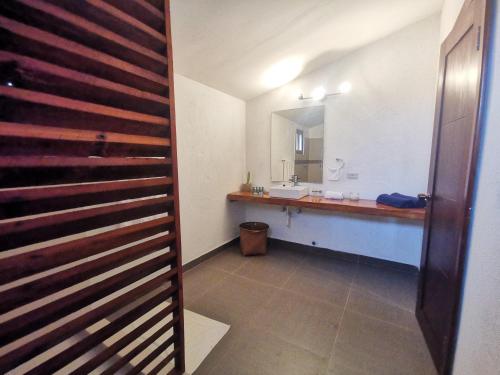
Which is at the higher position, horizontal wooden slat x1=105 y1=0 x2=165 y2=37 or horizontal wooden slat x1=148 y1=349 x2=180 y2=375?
horizontal wooden slat x1=105 y1=0 x2=165 y2=37

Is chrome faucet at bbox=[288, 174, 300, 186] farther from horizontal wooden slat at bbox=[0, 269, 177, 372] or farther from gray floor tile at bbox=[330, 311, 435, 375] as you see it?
horizontal wooden slat at bbox=[0, 269, 177, 372]

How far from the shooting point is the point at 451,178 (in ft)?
4.30

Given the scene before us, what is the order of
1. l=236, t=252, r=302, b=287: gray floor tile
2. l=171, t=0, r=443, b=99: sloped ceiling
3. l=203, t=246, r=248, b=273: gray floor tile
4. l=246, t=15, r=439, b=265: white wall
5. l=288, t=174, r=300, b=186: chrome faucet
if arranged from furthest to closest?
l=288, t=174, r=300, b=186: chrome faucet → l=203, t=246, r=248, b=273: gray floor tile → l=236, t=252, r=302, b=287: gray floor tile → l=246, t=15, r=439, b=265: white wall → l=171, t=0, r=443, b=99: sloped ceiling

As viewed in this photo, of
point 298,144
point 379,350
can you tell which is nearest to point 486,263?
point 379,350

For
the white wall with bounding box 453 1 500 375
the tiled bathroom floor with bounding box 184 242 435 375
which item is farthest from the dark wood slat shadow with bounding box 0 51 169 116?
the tiled bathroom floor with bounding box 184 242 435 375

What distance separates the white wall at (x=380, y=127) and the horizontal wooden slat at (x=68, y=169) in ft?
7.79

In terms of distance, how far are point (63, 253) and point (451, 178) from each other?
189cm

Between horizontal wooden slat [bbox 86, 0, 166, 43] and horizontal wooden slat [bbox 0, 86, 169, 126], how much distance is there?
0.33 m

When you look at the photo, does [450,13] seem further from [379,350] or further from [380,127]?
[379,350]

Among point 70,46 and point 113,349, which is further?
point 113,349

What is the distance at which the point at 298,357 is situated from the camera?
1475 millimetres

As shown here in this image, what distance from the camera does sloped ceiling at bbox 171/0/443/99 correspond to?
1587mm

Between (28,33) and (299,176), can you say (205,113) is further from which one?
(28,33)

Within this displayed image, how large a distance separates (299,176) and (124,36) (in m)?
2.51
